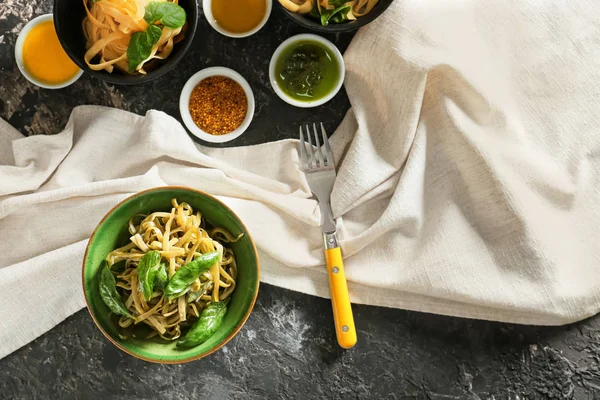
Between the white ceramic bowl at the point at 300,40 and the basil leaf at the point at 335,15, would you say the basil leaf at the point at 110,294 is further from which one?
the basil leaf at the point at 335,15

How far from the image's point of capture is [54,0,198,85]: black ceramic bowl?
2117 mm

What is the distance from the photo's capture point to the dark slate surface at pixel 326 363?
2252mm

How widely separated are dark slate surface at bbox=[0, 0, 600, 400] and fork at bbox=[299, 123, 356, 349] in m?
0.11

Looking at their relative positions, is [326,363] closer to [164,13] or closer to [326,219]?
[326,219]

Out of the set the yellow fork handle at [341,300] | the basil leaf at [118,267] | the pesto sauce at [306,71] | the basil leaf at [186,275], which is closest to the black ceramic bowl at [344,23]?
the pesto sauce at [306,71]

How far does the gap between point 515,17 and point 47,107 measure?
1.85m

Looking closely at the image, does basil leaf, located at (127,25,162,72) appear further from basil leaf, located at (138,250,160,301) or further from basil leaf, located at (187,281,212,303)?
basil leaf, located at (187,281,212,303)

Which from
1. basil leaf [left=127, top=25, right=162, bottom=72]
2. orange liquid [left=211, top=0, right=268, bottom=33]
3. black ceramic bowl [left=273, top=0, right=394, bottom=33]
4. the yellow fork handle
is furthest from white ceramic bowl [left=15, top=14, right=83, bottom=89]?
the yellow fork handle

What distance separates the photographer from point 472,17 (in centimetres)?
225

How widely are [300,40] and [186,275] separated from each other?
3.45ft

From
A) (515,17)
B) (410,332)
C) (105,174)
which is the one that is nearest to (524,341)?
(410,332)

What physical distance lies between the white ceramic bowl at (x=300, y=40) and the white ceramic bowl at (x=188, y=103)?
0.35ft

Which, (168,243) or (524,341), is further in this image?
(524,341)

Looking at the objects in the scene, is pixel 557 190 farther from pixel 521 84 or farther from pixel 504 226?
pixel 521 84
